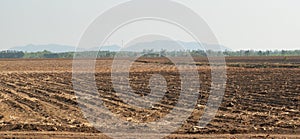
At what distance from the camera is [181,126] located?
458 inches

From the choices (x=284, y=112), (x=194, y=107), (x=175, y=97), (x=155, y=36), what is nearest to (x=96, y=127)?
(x=155, y=36)

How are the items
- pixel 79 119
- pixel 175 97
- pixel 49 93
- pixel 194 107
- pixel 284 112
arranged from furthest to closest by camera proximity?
pixel 49 93 < pixel 175 97 < pixel 194 107 < pixel 284 112 < pixel 79 119

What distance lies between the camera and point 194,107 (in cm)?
1506

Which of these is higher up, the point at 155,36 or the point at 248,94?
the point at 155,36

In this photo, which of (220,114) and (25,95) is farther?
(25,95)

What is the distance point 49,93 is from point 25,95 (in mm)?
1135

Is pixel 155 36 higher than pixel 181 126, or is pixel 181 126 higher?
pixel 155 36

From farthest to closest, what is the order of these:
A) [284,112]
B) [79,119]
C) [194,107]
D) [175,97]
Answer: [175,97] < [194,107] < [284,112] < [79,119]

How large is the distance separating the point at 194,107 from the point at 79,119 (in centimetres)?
401

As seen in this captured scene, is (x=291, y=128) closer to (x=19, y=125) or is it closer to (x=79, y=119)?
(x=79, y=119)

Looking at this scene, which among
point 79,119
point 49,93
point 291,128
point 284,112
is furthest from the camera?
point 49,93

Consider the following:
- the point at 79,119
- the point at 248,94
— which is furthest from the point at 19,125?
the point at 248,94

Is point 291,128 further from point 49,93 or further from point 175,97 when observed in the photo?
point 49,93

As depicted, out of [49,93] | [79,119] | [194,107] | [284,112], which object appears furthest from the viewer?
[49,93]
